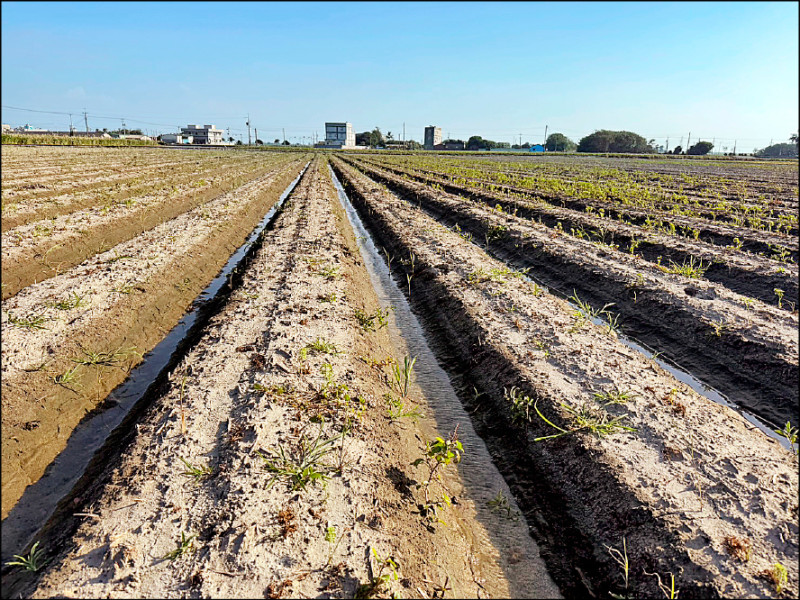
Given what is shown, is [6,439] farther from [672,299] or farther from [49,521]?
[672,299]

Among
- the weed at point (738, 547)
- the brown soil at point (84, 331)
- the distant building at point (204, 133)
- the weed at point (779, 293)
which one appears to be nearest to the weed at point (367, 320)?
the brown soil at point (84, 331)

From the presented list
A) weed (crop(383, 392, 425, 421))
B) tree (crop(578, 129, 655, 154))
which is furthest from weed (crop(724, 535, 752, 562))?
tree (crop(578, 129, 655, 154))

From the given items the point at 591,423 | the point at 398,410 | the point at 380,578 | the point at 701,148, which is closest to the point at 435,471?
the point at 398,410

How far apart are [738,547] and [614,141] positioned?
113511mm

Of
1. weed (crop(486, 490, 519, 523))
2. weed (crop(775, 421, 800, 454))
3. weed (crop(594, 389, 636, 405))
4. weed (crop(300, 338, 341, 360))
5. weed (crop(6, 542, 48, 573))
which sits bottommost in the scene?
weed (crop(486, 490, 519, 523))

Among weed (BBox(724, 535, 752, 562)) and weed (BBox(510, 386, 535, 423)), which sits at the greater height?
weed (BBox(510, 386, 535, 423))

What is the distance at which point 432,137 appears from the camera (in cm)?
12431

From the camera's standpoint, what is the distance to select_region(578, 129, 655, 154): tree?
325 ft

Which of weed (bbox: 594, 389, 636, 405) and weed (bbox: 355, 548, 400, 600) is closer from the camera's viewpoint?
weed (bbox: 355, 548, 400, 600)

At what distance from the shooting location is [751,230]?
464 inches

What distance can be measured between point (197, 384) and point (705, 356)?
6.27m

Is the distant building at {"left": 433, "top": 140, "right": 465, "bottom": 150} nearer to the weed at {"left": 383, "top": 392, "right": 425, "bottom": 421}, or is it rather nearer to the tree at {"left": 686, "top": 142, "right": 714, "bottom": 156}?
the tree at {"left": 686, "top": 142, "right": 714, "bottom": 156}

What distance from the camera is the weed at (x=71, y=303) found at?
605cm

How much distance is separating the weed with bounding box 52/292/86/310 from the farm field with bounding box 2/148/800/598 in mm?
30
